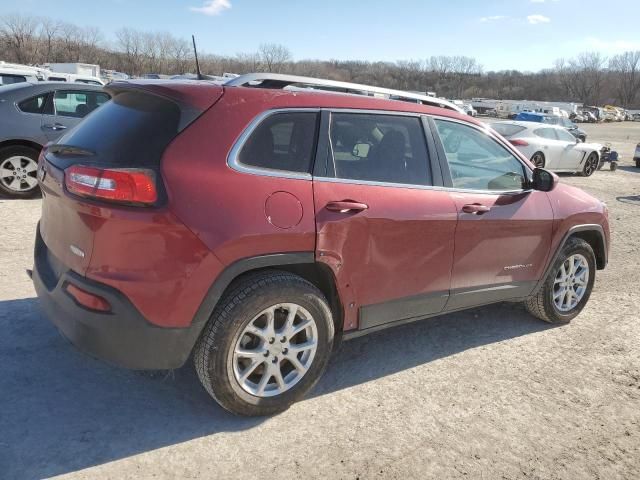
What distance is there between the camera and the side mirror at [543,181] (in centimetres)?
409

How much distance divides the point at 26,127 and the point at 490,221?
Answer: 21.5 ft

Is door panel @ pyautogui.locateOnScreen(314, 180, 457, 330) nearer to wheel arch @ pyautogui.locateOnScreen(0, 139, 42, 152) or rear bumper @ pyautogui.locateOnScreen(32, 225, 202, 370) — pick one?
rear bumper @ pyautogui.locateOnScreen(32, 225, 202, 370)

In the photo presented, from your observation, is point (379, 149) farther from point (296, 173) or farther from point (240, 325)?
point (240, 325)

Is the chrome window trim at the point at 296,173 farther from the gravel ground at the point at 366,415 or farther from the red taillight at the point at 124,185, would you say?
the gravel ground at the point at 366,415

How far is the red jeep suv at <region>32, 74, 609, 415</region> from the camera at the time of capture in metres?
2.51

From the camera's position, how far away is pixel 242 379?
2.86 metres

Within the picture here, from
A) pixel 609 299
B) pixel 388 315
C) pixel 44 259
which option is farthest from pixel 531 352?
pixel 44 259

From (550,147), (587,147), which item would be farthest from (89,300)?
(587,147)

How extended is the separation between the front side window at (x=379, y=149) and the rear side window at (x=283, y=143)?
157 millimetres

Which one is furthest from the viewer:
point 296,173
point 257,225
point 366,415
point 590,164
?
point 590,164

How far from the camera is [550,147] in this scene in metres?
15.3

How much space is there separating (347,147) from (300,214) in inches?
22.8

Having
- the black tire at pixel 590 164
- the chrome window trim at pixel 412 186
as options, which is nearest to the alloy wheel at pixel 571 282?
the chrome window trim at pixel 412 186

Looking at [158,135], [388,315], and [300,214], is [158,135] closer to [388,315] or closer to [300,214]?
[300,214]
